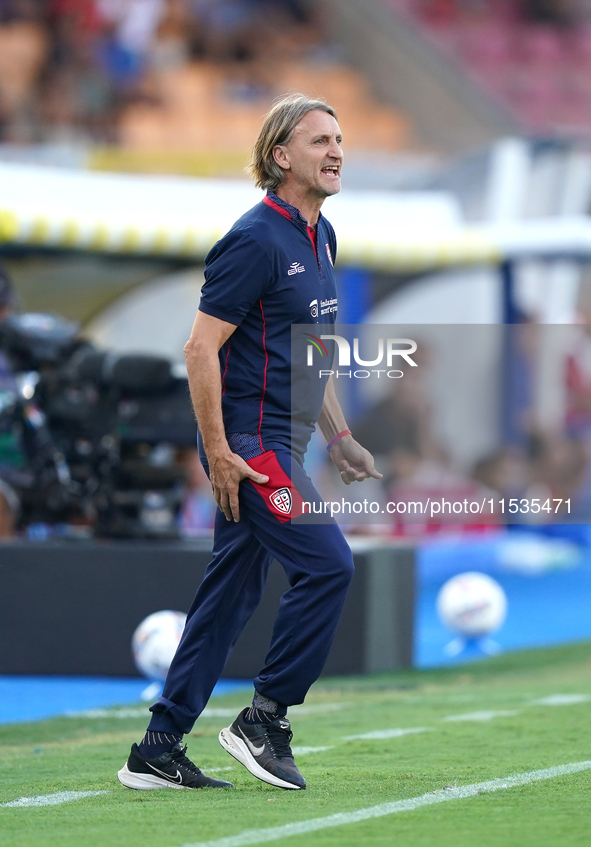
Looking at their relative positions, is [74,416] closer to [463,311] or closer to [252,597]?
[252,597]

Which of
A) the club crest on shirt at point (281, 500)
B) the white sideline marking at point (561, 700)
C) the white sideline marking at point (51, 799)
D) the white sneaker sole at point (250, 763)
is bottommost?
the white sideline marking at point (561, 700)

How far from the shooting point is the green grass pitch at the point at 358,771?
3.51 meters

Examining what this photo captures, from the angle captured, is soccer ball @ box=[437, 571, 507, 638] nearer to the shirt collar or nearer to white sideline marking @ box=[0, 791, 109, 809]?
white sideline marking @ box=[0, 791, 109, 809]

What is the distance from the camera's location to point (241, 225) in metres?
4.02

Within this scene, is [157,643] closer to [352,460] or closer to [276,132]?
[352,460]

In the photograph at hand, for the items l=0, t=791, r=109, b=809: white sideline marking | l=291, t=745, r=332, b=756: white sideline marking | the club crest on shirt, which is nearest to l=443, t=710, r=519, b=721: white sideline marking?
l=291, t=745, r=332, b=756: white sideline marking

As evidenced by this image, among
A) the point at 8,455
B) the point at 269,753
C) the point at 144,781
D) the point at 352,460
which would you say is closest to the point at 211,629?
the point at 269,753

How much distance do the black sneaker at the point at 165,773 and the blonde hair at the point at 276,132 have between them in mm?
1738

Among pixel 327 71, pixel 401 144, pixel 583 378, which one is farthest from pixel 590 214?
pixel 327 71

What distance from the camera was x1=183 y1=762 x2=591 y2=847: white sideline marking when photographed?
342cm

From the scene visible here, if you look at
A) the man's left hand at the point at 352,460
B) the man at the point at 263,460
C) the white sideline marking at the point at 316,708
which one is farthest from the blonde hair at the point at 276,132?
the white sideline marking at the point at 316,708

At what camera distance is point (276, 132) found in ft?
13.5

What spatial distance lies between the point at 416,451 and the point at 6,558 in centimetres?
692

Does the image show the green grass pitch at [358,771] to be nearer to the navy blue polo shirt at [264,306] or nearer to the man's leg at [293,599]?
the man's leg at [293,599]
